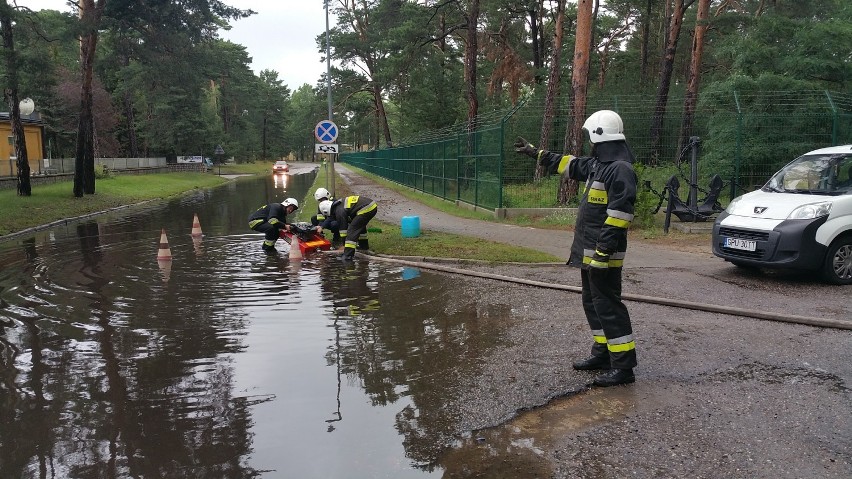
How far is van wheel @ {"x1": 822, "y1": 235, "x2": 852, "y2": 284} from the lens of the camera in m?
7.65

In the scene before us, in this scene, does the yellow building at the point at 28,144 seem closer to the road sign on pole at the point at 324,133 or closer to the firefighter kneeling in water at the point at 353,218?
the road sign on pole at the point at 324,133

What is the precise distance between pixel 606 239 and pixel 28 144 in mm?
43988

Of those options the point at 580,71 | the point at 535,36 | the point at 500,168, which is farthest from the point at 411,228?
the point at 535,36

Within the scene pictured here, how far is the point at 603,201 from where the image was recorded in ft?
15.9

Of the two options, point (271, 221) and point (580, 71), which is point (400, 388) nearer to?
point (271, 221)

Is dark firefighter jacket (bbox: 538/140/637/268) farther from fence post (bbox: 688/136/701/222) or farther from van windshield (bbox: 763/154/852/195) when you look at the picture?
fence post (bbox: 688/136/701/222)

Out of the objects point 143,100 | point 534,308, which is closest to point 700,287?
point 534,308

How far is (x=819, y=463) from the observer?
340cm

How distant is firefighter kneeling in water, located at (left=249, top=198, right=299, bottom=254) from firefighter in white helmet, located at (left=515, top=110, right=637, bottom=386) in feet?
25.2

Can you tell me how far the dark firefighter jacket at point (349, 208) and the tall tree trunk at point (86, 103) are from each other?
17393 mm

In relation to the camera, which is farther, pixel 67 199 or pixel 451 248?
pixel 67 199

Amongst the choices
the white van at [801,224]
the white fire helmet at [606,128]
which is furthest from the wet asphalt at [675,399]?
the white fire helmet at [606,128]

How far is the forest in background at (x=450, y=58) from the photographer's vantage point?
16.3m

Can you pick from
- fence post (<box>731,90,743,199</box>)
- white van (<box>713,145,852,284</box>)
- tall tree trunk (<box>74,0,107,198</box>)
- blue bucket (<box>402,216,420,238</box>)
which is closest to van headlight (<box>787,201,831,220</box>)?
white van (<box>713,145,852,284</box>)
